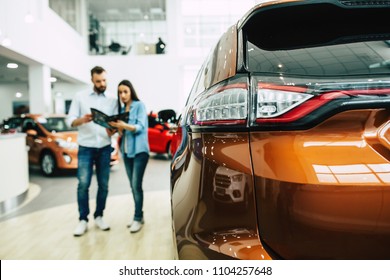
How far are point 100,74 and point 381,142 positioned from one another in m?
2.39

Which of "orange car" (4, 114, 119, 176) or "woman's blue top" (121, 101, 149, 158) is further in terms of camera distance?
"orange car" (4, 114, 119, 176)

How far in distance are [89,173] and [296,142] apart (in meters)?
2.25

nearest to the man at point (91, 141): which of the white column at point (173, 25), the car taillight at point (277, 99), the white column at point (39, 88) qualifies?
the car taillight at point (277, 99)

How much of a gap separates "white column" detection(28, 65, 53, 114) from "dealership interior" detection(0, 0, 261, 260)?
26 mm

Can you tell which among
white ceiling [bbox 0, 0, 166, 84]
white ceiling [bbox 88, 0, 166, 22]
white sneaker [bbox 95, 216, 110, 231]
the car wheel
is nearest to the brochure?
white sneaker [bbox 95, 216, 110, 231]

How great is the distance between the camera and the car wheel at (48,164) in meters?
5.80

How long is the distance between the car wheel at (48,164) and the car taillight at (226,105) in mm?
5323

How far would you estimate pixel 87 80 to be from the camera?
13086 millimetres

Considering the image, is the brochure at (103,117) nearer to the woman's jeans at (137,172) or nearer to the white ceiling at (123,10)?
the woman's jeans at (137,172)

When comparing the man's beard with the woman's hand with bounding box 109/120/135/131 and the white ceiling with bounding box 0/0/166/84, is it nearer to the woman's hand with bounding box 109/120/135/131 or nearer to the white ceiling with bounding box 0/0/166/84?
the woman's hand with bounding box 109/120/135/131

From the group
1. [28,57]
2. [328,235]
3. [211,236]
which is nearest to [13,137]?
[211,236]

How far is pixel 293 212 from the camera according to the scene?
2.80 ft

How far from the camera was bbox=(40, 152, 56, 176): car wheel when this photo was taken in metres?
5.80

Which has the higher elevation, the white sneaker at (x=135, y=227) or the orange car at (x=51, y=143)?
the orange car at (x=51, y=143)
